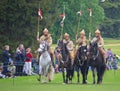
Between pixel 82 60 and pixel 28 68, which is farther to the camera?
pixel 28 68

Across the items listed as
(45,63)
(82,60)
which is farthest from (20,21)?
(82,60)

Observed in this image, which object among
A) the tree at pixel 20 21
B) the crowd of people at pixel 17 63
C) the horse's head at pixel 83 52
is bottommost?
the crowd of people at pixel 17 63

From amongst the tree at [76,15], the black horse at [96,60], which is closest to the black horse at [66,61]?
the black horse at [96,60]

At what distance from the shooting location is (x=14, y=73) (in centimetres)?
3959

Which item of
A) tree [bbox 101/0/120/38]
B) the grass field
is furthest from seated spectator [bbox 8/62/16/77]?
tree [bbox 101/0/120/38]

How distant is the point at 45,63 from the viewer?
33.4 metres

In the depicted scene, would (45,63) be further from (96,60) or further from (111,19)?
(111,19)

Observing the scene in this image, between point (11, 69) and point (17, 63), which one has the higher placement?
point (17, 63)

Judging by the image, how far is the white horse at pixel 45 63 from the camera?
33.1 meters

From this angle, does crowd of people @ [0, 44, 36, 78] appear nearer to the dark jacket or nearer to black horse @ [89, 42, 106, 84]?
the dark jacket

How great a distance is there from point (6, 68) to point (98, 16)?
210 ft

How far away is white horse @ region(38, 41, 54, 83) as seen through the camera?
33.1 meters

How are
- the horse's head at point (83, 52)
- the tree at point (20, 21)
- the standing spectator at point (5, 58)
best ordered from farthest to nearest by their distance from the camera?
the tree at point (20, 21), the standing spectator at point (5, 58), the horse's head at point (83, 52)

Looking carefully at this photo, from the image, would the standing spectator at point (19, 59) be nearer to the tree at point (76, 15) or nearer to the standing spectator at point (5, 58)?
the standing spectator at point (5, 58)
